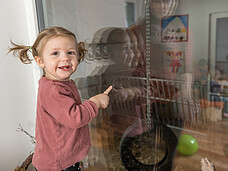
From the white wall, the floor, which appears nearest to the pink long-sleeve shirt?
the floor

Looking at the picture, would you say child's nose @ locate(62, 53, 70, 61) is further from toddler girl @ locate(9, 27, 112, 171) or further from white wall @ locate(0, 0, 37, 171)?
white wall @ locate(0, 0, 37, 171)

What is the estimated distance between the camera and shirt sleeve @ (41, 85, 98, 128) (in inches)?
23.9

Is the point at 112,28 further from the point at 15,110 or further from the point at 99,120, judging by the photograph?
the point at 15,110

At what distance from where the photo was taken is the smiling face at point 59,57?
646mm

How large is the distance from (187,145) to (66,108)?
662 mm

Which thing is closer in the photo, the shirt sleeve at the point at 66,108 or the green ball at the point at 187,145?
the shirt sleeve at the point at 66,108

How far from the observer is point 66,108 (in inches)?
24.1

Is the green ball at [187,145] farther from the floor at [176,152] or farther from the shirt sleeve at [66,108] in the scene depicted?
the shirt sleeve at [66,108]

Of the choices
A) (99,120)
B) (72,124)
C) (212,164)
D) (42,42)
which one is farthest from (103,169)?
(42,42)

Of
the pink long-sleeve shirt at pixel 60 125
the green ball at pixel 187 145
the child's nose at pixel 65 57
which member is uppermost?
the child's nose at pixel 65 57

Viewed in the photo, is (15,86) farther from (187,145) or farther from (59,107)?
(187,145)

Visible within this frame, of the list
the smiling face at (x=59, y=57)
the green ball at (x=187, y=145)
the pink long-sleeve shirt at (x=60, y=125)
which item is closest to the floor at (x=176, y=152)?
the green ball at (x=187, y=145)

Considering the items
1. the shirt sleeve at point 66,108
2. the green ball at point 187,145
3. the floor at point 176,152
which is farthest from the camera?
the green ball at point 187,145

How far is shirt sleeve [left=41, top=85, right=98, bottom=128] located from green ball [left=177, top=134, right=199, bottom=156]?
0.58 metres
